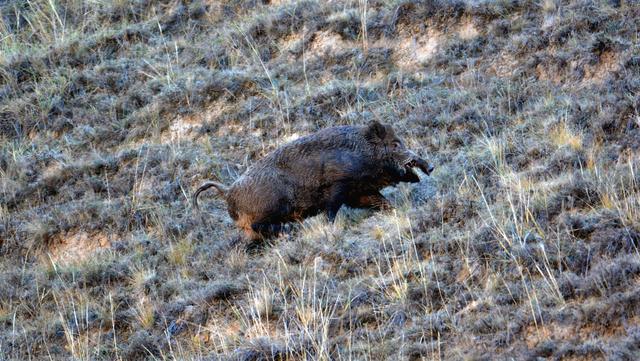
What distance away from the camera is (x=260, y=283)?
8391 millimetres

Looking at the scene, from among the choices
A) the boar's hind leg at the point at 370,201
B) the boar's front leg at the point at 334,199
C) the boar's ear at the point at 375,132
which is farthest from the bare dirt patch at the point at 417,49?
the boar's front leg at the point at 334,199

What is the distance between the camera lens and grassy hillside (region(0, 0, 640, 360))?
712 cm

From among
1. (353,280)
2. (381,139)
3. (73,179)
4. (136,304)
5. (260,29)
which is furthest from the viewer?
(260,29)

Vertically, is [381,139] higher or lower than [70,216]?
higher

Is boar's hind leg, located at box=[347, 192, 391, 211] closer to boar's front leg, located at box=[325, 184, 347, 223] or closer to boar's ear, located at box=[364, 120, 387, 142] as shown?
boar's front leg, located at box=[325, 184, 347, 223]

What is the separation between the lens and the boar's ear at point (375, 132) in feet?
31.6

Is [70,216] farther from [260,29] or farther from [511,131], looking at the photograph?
[511,131]

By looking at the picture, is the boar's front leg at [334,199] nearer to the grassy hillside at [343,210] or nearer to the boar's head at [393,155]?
the grassy hillside at [343,210]

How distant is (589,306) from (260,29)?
8.67m

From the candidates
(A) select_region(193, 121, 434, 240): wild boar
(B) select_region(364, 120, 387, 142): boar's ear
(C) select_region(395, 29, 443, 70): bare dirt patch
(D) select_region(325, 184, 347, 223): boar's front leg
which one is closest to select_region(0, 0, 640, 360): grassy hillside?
(C) select_region(395, 29, 443, 70): bare dirt patch

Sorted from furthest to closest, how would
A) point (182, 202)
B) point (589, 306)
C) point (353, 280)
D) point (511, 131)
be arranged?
point (182, 202) → point (511, 131) → point (353, 280) → point (589, 306)

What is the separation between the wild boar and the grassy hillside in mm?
259

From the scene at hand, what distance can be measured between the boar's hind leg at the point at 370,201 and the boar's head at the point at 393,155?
330mm

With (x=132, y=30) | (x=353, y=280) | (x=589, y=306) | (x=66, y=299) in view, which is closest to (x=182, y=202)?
(x=66, y=299)
